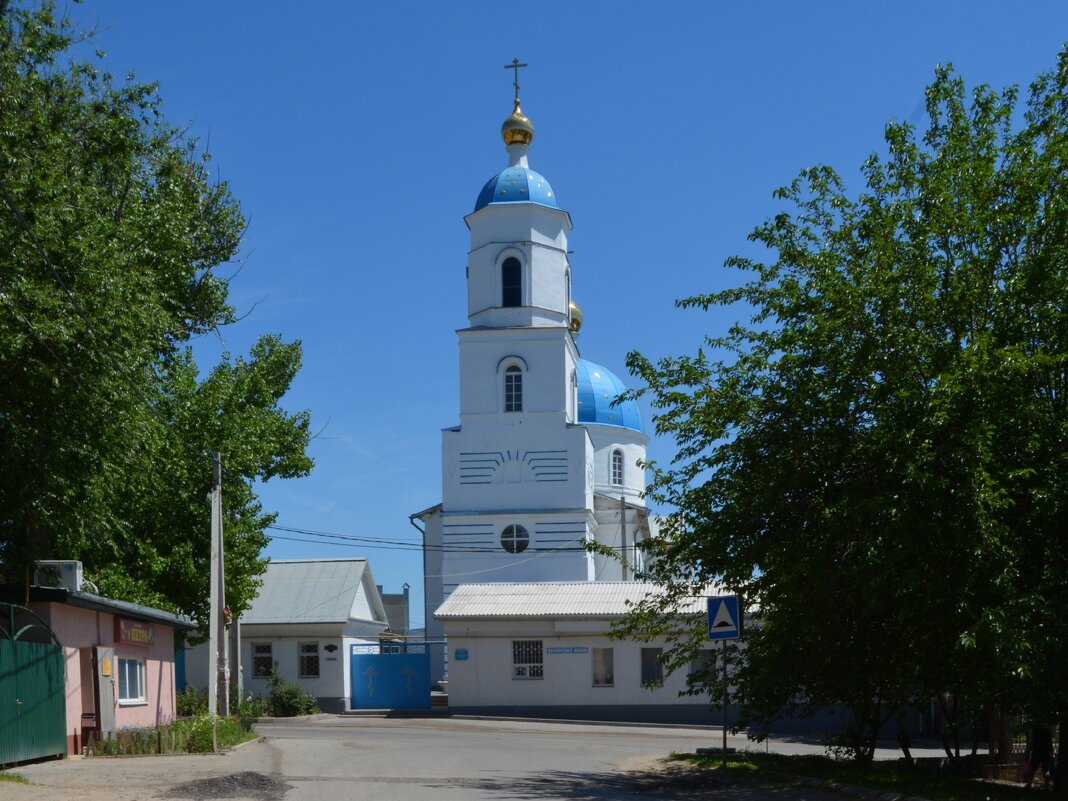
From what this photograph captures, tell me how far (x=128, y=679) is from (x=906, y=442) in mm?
15122

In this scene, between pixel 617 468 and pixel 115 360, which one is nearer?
pixel 115 360

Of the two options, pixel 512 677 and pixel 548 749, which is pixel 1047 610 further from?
pixel 512 677

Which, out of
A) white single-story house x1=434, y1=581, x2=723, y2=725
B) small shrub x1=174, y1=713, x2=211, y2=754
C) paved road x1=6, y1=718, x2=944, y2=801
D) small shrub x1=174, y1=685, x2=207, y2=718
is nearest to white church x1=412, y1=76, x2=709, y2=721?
white single-story house x1=434, y1=581, x2=723, y2=725

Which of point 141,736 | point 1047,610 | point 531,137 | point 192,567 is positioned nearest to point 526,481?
point 531,137

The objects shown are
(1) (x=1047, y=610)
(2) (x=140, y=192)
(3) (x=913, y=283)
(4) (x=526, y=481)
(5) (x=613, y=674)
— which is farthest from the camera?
(4) (x=526, y=481)

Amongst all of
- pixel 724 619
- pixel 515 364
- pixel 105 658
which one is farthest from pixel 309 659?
pixel 724 619

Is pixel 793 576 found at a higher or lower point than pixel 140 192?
lower

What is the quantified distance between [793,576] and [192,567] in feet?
49.7

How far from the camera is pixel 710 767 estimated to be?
19.0 meters

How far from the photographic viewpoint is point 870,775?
56.6 feet

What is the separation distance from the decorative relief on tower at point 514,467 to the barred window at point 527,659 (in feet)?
49.2

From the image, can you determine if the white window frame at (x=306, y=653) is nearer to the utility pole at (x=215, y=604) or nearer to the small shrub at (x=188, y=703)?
the small shrub at (x=188, y=703)

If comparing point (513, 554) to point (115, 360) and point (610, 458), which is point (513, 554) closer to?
point (610, 458)

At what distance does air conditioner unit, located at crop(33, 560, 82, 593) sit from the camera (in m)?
20.7
